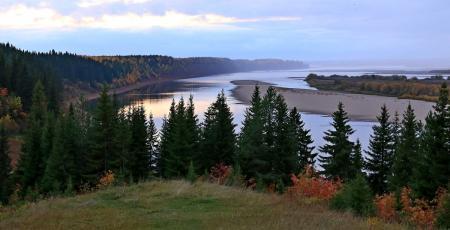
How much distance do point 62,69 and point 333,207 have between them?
521 ft

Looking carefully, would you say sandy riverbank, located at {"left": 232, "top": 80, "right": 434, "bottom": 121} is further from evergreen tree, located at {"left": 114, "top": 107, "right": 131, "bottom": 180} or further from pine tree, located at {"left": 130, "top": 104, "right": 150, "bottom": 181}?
evergreen tree, located at {"left": 114, "top": 107, "right": 131, "bottom": 180}

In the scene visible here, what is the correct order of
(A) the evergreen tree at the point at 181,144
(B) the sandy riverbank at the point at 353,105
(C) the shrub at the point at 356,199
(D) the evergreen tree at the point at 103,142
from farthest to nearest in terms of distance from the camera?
(B) the sandy riverbank at the point at 353,105, (A) the evergreen tree at the point at 181,144, (D) the evergreen tree at the point at 103,142, (C) the shrub at the point at 356,199

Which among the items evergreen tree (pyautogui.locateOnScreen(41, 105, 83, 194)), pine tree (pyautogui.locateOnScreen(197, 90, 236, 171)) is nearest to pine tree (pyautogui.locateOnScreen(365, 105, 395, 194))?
pine tree (pyautogui.locateOnScreen(197, 90, 236, 171))

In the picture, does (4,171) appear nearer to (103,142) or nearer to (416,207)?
(103,142)

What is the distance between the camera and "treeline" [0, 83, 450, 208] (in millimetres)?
27778

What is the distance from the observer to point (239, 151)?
3328 cm

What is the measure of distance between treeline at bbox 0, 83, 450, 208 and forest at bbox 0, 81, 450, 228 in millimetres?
67

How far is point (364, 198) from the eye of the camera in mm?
15812

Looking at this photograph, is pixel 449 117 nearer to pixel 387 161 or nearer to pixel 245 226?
pixel 387 161

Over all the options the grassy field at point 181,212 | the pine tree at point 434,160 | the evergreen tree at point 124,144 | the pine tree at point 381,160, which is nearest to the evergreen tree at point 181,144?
the evergreen tree at point 124,144

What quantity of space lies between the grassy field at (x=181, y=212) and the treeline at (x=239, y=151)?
31.5 feet

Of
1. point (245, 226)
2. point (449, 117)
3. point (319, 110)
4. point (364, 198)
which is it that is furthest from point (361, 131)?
point (245, 226)

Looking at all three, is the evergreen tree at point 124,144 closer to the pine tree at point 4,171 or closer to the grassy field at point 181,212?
the pine tree at point 4,171

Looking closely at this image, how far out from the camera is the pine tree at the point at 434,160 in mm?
25344
